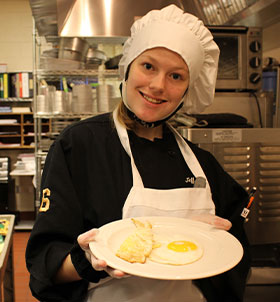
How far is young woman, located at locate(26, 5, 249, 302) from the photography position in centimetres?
99

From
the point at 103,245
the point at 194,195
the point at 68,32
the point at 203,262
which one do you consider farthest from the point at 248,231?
the point at 68,32

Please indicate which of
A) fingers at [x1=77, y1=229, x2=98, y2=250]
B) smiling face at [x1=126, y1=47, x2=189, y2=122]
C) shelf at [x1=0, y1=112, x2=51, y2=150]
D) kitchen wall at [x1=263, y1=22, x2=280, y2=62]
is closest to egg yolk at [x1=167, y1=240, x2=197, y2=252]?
fingers at [x1=77, y1=229, x2=98, y2=250]

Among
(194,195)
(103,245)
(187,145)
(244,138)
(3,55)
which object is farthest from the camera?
(3,55)

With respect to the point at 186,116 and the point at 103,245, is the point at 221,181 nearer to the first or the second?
the point at 186,116

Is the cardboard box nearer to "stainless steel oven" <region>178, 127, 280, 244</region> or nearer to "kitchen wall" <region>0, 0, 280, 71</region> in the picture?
"kitchen wall" <region>0, 0, 280, 71</region>

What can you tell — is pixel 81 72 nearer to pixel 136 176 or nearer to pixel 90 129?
pixel 90 129

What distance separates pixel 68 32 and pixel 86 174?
90.9 inches

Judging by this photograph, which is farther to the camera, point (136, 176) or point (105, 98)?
point (105, 98)

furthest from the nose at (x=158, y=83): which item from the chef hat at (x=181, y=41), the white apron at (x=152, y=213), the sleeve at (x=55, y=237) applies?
the sleeve at (x=55, y=237)

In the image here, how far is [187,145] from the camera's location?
4.33ft

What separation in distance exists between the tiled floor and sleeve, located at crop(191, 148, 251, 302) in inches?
95.7

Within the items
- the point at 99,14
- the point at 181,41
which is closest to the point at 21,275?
the point at 99,14

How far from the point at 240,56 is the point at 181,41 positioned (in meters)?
1.06

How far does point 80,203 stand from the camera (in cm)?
107
